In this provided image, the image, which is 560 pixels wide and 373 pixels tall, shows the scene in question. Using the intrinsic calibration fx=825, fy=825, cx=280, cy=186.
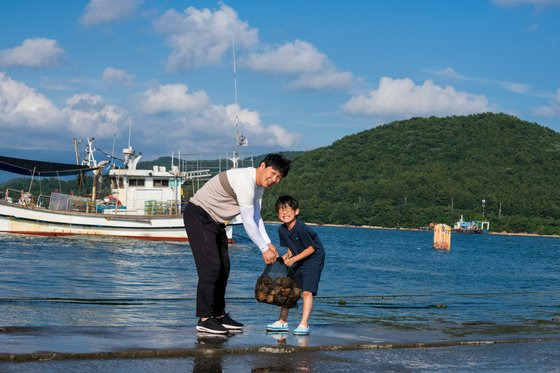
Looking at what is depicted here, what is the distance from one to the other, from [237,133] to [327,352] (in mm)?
40301

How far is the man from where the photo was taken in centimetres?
766

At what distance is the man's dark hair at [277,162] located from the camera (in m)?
7.64

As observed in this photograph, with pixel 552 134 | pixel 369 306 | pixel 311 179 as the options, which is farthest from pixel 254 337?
pixel 552 134

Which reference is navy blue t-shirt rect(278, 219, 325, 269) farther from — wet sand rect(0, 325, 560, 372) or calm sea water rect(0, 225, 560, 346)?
calm sea water rect(0, 225, 560, 346)

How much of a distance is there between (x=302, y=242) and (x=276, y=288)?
0.58m

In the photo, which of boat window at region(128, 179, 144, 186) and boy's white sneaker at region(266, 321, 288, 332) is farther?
boat window at region(128, 179, 144, 186)

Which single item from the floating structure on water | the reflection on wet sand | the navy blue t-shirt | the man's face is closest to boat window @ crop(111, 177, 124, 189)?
the floating structure on water

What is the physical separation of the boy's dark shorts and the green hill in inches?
5104

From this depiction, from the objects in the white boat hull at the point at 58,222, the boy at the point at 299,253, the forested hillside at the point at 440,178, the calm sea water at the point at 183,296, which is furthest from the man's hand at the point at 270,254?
the forested hillside at the point at 440,178

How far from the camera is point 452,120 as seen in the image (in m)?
183

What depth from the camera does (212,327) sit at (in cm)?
774

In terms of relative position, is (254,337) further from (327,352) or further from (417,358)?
(417,358)

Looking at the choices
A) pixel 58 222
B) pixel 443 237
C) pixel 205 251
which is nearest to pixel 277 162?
pixel 205 251

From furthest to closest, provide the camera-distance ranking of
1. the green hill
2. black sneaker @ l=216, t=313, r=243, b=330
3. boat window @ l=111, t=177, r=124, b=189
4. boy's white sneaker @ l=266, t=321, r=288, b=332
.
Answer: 1. the green hill
2. boat window @ l=111, t=177, r=124, b=189
3. boy's white sneaker @ l=266, t=321, r=288, b=332
4. black sneaker @ l=216, t=313, r=243, b=330
